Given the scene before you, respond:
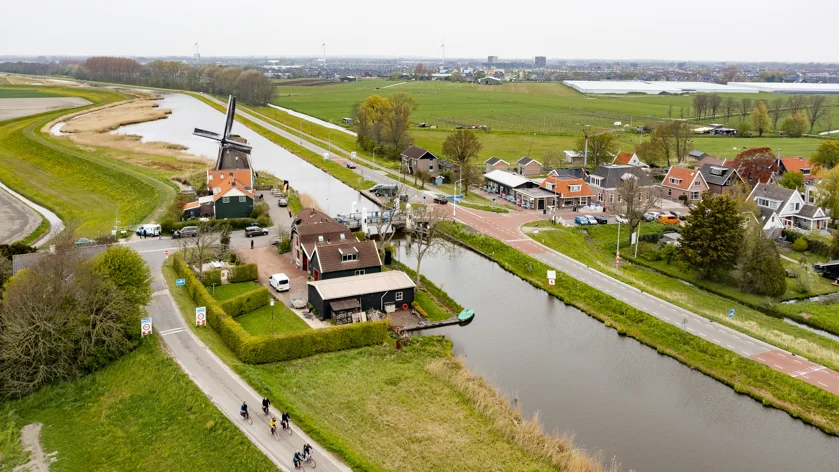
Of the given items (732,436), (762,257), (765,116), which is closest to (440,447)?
(732,436)

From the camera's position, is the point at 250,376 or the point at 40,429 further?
the point at 250,376

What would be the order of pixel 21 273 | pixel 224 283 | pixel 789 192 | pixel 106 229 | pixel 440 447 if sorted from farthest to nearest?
pixel 789 192 < pixel 106 229 < pixel 224 283 < pixel 21 273 < pixel 440 447

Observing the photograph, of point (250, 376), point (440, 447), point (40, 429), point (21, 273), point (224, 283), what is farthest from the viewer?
point (224, 283)

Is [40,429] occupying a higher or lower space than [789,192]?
lower

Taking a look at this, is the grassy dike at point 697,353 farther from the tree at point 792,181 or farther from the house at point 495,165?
the tree at point 792,181

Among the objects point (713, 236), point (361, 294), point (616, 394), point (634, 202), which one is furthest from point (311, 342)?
point (634, 202)

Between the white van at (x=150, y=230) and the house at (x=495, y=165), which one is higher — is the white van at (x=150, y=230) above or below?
below

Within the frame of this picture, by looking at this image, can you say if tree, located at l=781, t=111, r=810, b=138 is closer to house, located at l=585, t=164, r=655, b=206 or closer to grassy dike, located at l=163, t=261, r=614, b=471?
house, located at l=585, t=164, r=655, b=206

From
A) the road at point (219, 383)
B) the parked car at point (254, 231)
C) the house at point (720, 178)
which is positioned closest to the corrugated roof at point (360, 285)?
the road at point (219, 383)

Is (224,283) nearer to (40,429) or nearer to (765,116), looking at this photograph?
(40,429)
